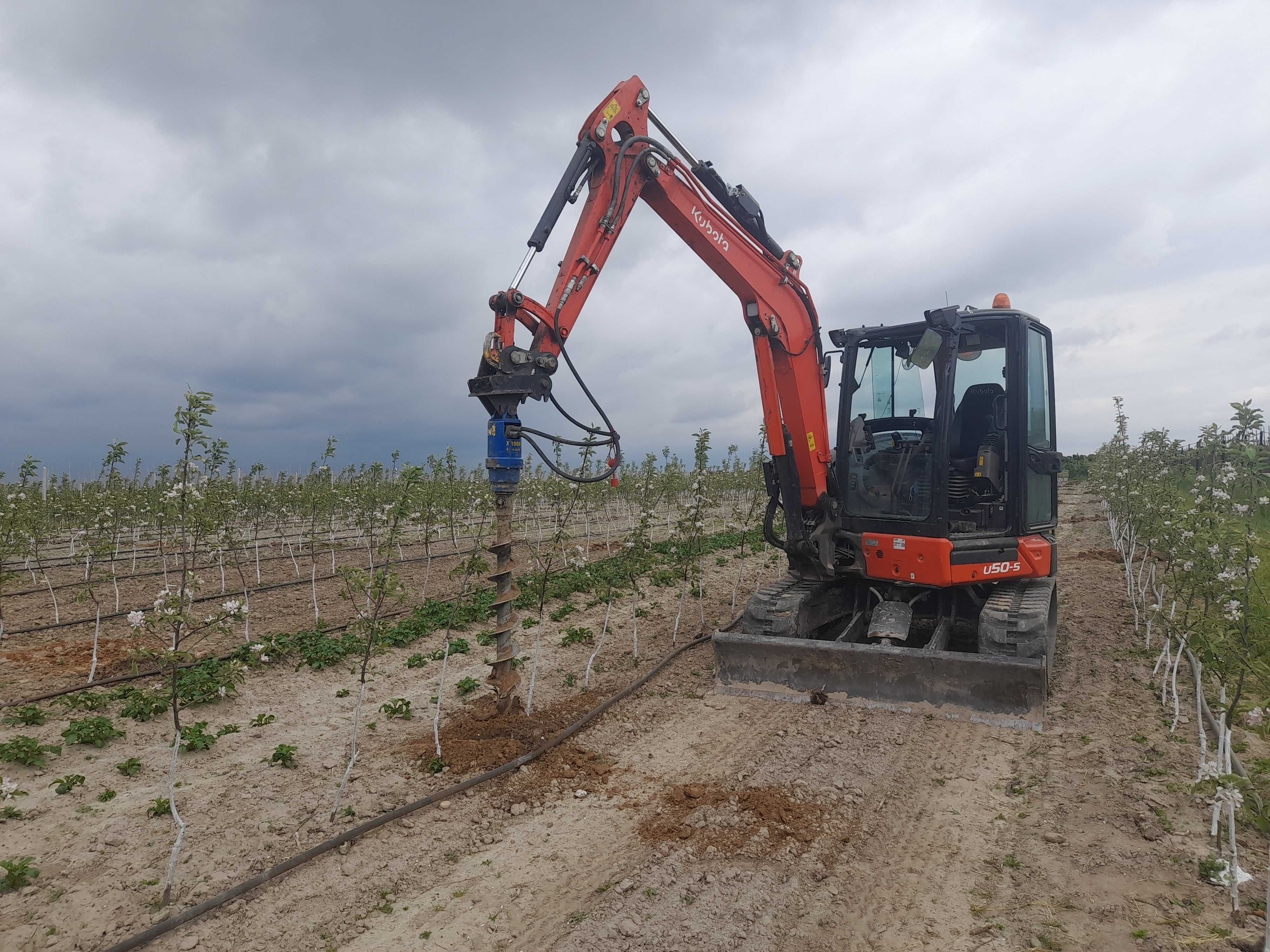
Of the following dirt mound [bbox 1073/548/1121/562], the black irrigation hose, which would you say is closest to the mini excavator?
the black irrigation hose

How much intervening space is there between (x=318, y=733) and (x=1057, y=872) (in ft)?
19.9

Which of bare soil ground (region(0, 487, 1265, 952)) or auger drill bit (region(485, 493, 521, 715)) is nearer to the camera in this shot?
bare soil ground (region(0, 487, 1265, 952))

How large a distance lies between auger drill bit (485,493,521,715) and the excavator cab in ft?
7.66

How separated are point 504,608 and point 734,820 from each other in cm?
253

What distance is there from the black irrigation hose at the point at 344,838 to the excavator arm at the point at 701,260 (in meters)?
2.46

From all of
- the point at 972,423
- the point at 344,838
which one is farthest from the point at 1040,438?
the point at 344,838

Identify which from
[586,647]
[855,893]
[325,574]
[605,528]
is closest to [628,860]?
[855,893]

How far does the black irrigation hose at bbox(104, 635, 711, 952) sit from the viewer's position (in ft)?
11.9

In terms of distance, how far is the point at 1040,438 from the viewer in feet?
25.9

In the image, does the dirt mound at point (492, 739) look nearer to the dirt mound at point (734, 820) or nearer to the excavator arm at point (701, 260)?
the dirt mound at point (734, 820)

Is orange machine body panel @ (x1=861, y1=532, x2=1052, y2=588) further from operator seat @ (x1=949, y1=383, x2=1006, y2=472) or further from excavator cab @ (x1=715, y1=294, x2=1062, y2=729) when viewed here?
operator seat @ (x1=949, y1=383, x2=1006, y2=472)

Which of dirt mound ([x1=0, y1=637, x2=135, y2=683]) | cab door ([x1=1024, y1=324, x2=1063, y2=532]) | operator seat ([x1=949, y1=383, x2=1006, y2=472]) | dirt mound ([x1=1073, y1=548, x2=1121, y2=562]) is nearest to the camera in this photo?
cab door ([x1=1024, y1=324, x2=1063, y2=532])

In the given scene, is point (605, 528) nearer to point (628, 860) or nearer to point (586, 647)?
point (586, 647)

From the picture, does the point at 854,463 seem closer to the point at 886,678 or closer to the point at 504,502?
the point at 886,678
